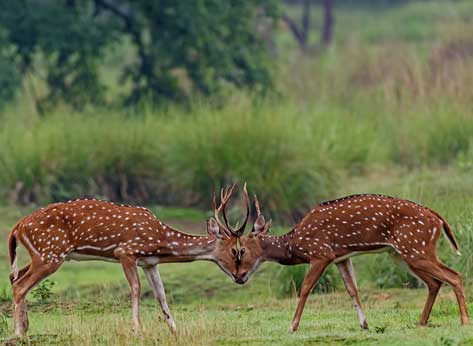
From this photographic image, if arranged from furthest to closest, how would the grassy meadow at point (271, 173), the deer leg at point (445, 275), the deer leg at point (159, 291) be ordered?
the grassy meadow at point (271, 173) → the deer leg at point (159, 291) → the deer leg at point (445, 275)

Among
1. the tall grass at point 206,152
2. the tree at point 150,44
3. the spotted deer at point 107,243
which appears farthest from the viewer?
the tree at point 150,44

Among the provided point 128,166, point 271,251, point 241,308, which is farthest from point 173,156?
point 271,251

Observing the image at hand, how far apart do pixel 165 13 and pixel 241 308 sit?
12.4 meters

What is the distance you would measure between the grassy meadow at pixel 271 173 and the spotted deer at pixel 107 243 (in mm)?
417

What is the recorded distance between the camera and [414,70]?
25.4 meters

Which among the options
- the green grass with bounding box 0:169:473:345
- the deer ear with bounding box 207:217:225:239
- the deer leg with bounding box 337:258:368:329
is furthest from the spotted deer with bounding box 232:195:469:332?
the green grass with bounding box 0:169:473:345

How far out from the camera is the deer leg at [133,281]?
9.93 m

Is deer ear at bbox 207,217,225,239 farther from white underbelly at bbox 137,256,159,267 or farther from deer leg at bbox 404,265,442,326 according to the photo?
deer leg at bbox 404,265,442,326

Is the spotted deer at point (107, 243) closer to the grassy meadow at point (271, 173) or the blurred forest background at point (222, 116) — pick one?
the grassy meadow at point (271, 173)

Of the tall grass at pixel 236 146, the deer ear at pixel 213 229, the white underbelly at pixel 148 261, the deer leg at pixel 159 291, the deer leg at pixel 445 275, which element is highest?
the deer ear at pixel 213 229

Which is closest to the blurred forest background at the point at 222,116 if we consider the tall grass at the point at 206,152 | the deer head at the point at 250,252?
Answer: the tall grass at the point at 206,152

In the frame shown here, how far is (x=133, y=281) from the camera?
10.1 m

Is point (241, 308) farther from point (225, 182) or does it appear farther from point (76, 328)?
point (225, 182)

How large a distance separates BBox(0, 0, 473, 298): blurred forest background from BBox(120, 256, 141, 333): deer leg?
12.2ft
